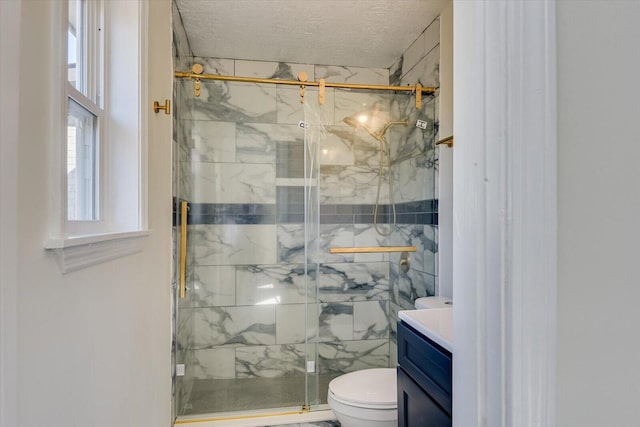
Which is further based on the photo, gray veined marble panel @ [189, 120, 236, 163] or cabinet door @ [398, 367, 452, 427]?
gray veined marble panel @ [189, 120, 236, 163]

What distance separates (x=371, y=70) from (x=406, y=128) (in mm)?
722

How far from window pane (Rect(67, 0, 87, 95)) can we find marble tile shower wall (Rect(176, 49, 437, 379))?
1.14 metres

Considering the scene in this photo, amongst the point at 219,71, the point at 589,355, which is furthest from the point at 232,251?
the point at 589,355

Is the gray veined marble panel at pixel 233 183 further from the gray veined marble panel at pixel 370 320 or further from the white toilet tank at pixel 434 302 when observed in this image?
the white toilet tank at pixel 434 302

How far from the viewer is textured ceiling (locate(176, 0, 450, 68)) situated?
1943mm

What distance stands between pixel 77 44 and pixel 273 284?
5.93 ft

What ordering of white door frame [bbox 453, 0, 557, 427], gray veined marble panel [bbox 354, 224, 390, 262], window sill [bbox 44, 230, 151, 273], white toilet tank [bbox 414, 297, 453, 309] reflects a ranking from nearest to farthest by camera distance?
white door frame [bbox 453, 0, 557, 427]
window sill [bbox 44, 230, 151, 273]
white toilet tank [bbox 414, 297, 453, 309]
gray veined marble panel [bbox 354, 224, 390, 262]

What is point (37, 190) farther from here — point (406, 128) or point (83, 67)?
point (406, 128)

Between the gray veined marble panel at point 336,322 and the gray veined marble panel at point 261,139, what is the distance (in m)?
1.18

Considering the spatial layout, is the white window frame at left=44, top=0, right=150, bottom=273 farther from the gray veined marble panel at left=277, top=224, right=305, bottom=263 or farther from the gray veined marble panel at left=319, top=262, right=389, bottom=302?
the gray veined marble panel at left=319, top=262, right=389, bottom=302

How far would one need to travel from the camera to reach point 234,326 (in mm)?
2408

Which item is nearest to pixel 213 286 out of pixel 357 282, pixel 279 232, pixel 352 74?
pixel 279 232

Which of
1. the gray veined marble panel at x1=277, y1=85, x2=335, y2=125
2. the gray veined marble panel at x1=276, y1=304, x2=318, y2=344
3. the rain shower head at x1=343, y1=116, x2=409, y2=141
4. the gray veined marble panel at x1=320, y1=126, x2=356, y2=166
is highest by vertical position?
the gray veined marble panel at x1=277, y1=85, x2=335, y2=125

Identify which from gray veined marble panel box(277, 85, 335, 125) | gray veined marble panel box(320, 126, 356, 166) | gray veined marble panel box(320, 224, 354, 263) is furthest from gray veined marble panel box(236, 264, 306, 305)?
gray veined marble panel box(277, 85, 335, 125)
